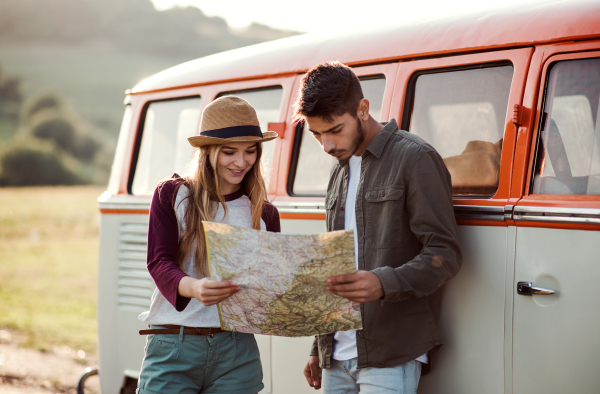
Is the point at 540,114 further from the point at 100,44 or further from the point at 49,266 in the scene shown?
the point at 100,44

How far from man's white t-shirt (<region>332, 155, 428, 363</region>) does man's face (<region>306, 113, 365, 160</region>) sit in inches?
5.9

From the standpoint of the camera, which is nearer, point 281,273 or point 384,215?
point 281,273

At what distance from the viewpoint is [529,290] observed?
2449mm

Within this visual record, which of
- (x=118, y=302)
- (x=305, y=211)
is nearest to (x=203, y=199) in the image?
(x=305, y=211)

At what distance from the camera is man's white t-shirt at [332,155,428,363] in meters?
2.42

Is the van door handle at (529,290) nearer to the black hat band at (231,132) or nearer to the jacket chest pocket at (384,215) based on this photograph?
the jacket chest pocket at (384,215)

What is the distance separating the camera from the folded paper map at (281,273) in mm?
1946

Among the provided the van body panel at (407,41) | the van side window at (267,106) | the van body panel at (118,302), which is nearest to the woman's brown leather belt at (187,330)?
the van side window at (267,106)

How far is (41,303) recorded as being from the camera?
12469 mm

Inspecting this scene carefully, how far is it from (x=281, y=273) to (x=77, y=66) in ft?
151

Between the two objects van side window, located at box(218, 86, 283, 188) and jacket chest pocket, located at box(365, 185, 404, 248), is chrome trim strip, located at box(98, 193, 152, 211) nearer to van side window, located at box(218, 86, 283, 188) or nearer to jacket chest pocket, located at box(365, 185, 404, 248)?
van side window, located at box(218, 86, 283, 188)

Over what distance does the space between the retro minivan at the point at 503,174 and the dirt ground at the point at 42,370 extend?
4010 mm

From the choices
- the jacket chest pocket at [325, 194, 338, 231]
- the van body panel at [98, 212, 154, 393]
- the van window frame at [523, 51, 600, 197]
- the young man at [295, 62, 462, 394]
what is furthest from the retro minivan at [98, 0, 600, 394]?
the van body panel at [98, 212, 154, 393]

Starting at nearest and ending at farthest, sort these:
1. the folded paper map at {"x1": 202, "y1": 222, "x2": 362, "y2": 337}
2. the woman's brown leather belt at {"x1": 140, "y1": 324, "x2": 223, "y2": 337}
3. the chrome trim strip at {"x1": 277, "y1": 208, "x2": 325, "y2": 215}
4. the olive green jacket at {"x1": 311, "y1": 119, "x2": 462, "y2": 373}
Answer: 1. the folded paper map at {"x1": 202, "y1": 222, "x2": 362, "y2": 337}
2. the olive green jacket at {"x1": 311, "y1": 119, "x2": 462, "y2": 373}
3. the woman's brown leather belt at {"x1": 140, "y1": 324, "x2": 223, "y2": 337}
4. the chrome trim strip at {"x1": 277, "y1": 208, "x2": 325, "y2": 215}
